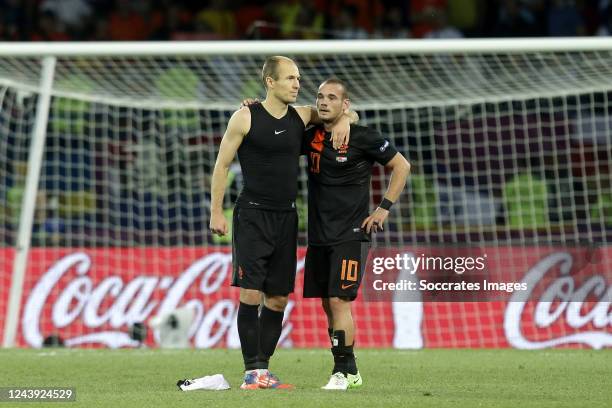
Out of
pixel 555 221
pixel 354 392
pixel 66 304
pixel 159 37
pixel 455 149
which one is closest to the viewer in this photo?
pixel 354 392

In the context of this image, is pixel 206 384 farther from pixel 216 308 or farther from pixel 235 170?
pixel 235 170

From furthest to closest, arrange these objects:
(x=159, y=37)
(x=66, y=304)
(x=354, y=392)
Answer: (x=159, y=37) → (x=66, y=304) → (x=354, y=392)

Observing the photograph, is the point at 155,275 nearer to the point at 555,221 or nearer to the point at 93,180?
the point at 93,180

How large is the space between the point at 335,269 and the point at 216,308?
14.6ft

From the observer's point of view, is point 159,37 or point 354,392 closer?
point 354,392

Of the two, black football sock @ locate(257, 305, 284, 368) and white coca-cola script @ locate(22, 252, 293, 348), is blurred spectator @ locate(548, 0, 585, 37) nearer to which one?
white coca-cola script @ locate(22, 252, 293, 348)

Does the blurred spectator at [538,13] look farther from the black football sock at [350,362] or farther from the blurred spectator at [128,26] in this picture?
the black football sock at [350,362]

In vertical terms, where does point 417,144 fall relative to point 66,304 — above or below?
above

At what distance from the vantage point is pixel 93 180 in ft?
45.0

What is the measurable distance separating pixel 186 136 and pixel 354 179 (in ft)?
20.4

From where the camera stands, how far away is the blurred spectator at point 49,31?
1728 centimetres

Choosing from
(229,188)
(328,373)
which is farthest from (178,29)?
(328,373)

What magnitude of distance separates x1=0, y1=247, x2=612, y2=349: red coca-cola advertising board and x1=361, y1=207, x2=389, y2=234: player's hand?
149 inches

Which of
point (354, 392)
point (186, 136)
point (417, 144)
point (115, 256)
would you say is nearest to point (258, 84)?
point (186, 136)
